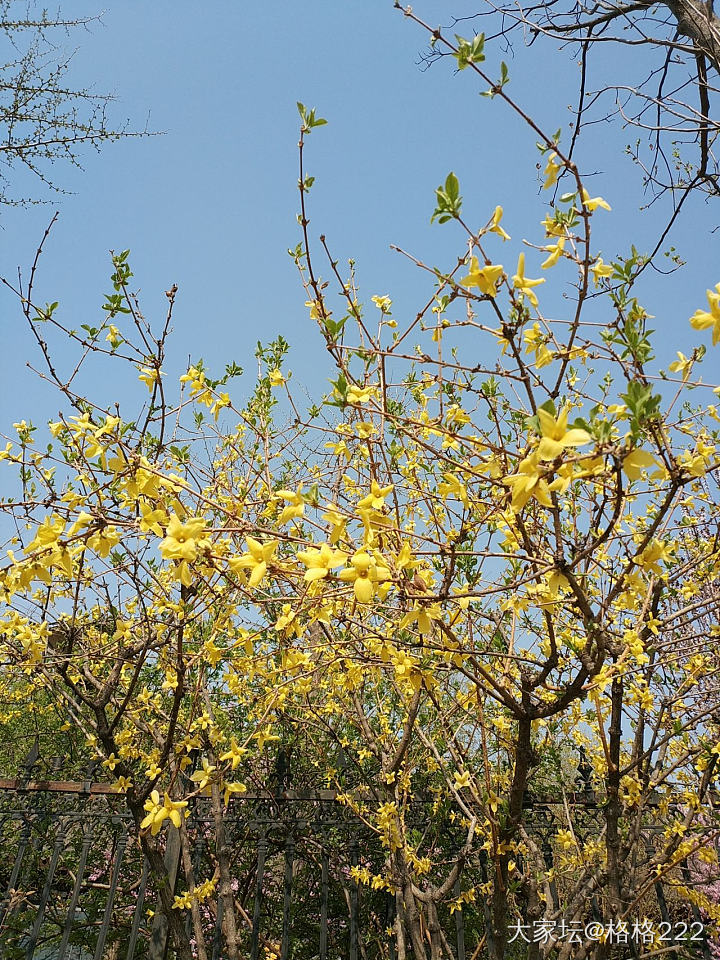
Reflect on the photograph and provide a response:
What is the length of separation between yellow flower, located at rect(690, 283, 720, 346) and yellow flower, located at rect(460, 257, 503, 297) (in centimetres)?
44

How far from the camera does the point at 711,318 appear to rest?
4.39 ft

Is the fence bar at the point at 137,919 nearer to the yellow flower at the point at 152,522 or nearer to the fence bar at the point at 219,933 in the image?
the fence bar at the point at 219,933

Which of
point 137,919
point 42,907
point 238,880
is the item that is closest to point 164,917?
point 137,919

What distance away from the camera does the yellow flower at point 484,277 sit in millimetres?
1365

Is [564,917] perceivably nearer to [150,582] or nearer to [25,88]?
[150,582]

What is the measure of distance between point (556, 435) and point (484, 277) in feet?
1.50

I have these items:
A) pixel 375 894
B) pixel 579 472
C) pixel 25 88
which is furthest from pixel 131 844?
pixel 25 88

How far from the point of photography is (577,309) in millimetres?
1578

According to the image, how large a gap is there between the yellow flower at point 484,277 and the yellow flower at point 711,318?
0.44m

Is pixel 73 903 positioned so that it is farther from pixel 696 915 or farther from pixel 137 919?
pixel 696 915

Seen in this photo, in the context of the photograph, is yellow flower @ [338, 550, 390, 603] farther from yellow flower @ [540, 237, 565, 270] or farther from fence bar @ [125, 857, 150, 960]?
fence bar @ [125, 857, 150, 960]

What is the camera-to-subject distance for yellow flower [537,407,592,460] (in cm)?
109

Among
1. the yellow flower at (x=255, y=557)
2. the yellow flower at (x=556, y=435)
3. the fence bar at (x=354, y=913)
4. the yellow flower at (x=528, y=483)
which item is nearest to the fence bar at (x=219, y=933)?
the fence bar at (x=354, y=913)

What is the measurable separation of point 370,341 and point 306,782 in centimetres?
474
